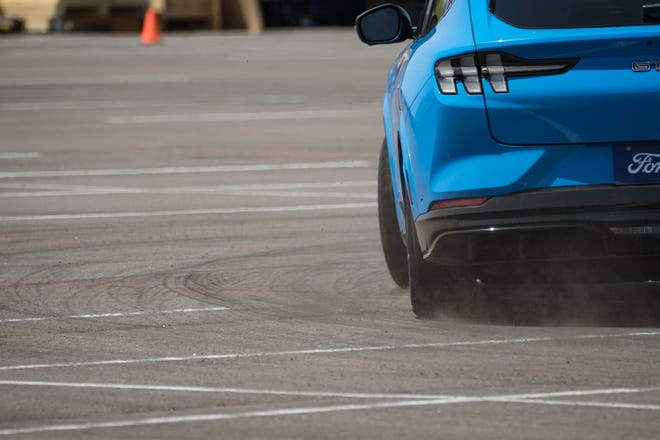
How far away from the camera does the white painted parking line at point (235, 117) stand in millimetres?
18062

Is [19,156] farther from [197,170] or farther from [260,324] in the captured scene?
[260,324]

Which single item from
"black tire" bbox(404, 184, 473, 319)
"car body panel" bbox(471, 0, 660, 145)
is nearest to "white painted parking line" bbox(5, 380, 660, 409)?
"car body panel" bbox(471, 0, 660, 145)

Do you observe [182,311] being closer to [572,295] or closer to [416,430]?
[572,295]

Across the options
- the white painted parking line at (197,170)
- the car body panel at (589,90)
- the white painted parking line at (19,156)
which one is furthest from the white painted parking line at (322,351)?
the white painted parking line at (19,156)

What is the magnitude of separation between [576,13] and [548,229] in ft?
2.93

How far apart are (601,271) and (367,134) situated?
9287mm

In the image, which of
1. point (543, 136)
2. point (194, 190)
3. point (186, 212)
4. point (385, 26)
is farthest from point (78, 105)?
point (543, 136)

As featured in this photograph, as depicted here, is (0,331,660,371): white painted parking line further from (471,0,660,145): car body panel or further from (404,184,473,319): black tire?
(471,0,660,145): car body panel

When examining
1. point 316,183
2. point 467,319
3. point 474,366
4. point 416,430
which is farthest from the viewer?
point 316,183

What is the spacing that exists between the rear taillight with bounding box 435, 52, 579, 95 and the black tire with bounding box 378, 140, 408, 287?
1.69 m

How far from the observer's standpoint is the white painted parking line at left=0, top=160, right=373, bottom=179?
43.3 feet

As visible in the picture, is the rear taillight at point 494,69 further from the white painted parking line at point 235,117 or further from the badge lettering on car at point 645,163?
the white painted parking line at point 235,117

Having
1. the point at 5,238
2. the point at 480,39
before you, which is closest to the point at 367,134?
the point at 5,238

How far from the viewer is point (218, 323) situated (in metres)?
6.98
